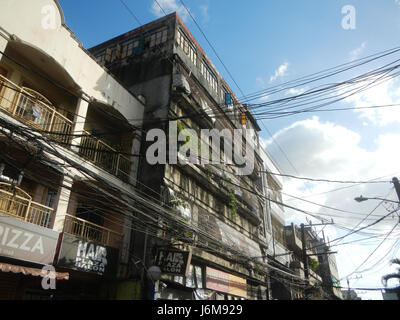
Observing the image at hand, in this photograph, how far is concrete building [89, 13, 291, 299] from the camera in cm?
1171

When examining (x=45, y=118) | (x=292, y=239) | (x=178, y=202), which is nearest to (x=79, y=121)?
(x=45, y=118)

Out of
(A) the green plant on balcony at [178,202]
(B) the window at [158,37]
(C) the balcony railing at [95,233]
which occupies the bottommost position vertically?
(C) the balcony railing at [95,233]

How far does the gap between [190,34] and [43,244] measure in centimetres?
1560

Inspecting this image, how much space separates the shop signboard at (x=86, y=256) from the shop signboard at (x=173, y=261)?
1610 mm

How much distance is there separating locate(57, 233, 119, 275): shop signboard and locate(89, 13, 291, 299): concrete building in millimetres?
1428

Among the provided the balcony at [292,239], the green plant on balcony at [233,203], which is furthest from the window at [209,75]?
the balcony at [292,239]

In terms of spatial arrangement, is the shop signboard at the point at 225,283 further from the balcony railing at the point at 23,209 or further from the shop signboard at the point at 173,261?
the balcony railing at the point at 23,209

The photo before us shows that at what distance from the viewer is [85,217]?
11.9m

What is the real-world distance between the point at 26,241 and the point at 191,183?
8167mm

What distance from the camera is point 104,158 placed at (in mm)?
12242

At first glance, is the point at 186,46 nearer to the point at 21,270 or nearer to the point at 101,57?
the point at 101,57

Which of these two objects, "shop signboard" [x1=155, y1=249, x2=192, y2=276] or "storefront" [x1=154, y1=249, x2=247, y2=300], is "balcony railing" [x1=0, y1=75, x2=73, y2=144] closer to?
"shop signboard" [x1=155, y1=249, x2=192, y2=276]

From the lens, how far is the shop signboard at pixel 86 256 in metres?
8.82
